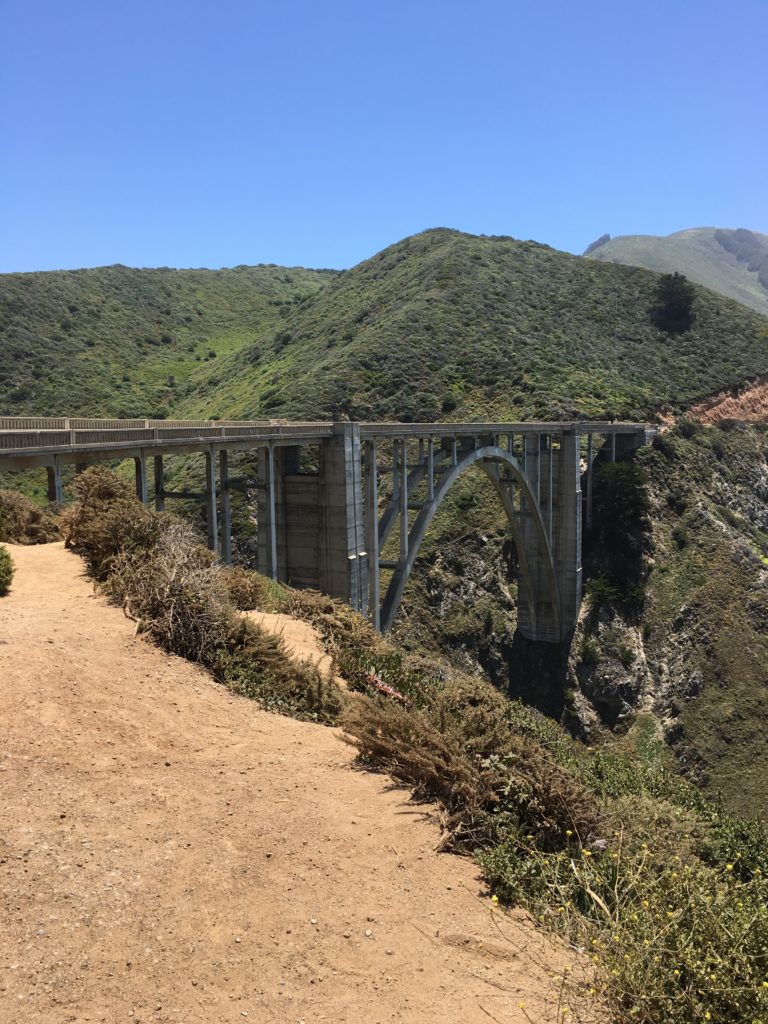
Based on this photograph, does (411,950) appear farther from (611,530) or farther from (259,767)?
(611,530)

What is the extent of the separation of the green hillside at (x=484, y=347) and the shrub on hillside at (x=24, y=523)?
103ft

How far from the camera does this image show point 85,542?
41.8 feet

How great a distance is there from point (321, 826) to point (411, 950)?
166cm

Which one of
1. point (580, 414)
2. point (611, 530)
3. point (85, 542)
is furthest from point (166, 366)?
point (85, 542)

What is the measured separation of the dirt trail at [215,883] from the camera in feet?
14.8

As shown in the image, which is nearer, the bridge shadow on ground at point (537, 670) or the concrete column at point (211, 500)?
the concrete column at point (211, 500)

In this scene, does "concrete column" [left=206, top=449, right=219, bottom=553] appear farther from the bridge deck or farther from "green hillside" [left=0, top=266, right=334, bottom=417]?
"green hillside" [left=0, top=266, right=334, bottom=417]

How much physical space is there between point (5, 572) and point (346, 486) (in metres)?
10.9

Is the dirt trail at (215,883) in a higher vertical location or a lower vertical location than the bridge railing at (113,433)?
lower

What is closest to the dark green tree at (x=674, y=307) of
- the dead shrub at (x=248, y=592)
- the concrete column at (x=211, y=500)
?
the concrete column at (x=211, y=500)

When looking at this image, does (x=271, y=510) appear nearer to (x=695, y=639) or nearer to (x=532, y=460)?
(x=532, y=460)

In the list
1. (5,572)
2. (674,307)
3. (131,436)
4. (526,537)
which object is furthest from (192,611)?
(674,307)

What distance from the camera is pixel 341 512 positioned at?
2086 cm

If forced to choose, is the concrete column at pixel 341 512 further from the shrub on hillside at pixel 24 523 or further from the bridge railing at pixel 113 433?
the shrub on hillside at pixel 24 523
